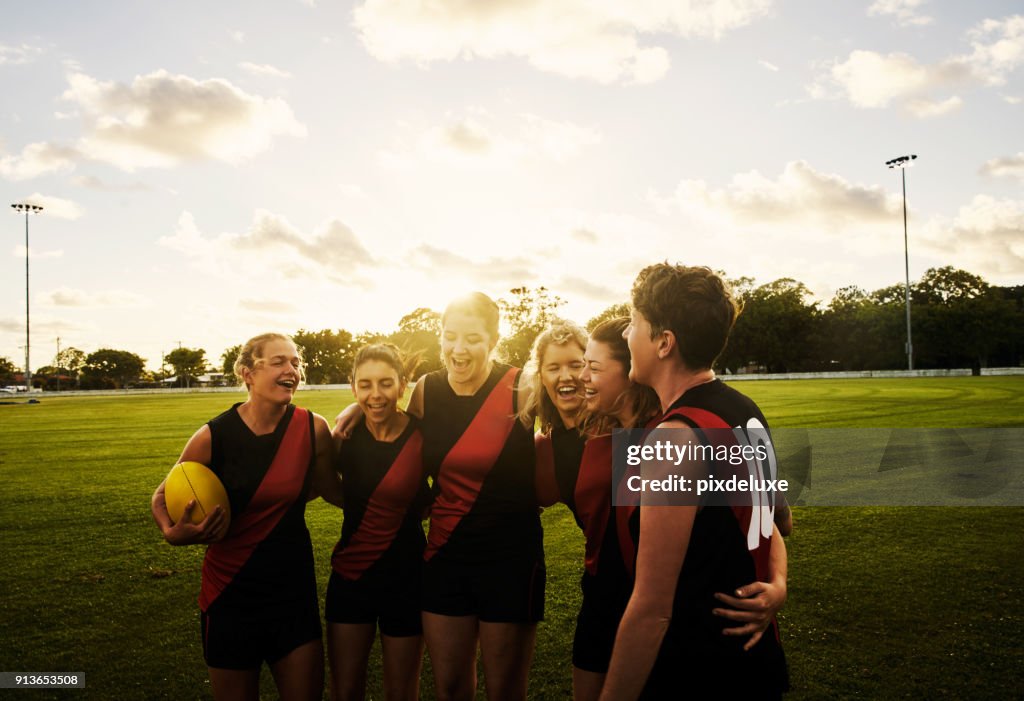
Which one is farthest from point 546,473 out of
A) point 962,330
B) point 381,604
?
point 962,330

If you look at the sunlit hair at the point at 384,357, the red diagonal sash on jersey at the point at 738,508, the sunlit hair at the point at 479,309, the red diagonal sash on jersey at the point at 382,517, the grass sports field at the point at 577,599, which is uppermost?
the sunlit hair at the point at 479,309

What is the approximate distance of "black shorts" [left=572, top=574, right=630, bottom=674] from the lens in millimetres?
3023

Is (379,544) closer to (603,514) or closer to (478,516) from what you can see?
(478,516)

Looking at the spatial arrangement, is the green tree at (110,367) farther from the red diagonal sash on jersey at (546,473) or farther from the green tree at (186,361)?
the red diagonal sash on jersey at (546,473)

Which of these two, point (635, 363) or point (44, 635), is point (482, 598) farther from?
point (44, 635)

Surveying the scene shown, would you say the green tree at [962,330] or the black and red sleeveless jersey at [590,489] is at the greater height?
the green tree at [962,330]

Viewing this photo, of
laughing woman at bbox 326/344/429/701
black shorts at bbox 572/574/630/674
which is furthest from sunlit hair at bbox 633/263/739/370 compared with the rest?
laughing woman at bbox 326/344/429/701

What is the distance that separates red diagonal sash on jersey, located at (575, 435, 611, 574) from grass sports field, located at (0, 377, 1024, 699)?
6.55 feet

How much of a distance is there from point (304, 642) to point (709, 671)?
2.34m

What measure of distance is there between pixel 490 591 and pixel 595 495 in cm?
86

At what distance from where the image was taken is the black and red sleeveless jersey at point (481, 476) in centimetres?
371

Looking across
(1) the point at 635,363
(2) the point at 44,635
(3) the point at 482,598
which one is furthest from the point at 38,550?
(1) the point at 635,363

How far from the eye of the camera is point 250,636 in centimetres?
347

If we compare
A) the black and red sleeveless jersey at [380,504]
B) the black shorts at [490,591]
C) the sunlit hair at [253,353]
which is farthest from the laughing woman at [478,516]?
the sunlit hair at [253,353]
